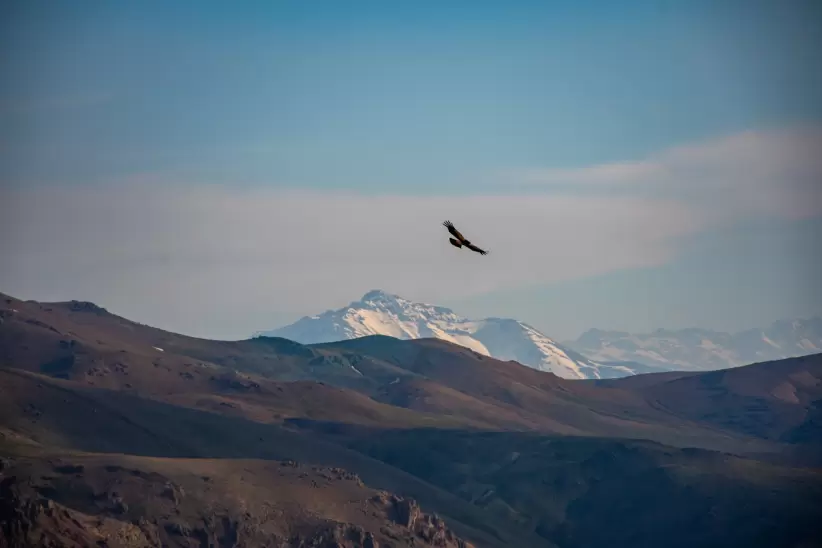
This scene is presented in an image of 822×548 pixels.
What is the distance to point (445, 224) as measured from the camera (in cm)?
9488

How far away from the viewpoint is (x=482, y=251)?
9319 centimetres

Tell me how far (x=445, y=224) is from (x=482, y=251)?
3676mm
